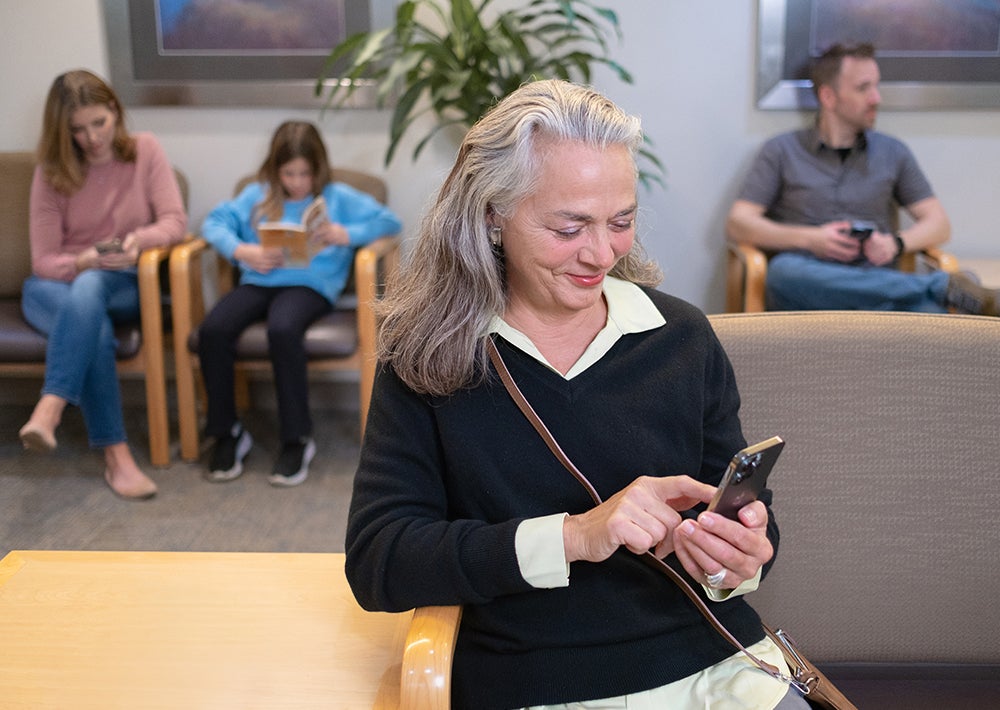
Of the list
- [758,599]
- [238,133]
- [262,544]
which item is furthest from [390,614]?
[238,133]

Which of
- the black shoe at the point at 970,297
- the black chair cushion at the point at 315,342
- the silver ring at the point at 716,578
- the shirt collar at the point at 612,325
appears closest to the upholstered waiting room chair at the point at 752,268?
the black shoe at the point at 970,297

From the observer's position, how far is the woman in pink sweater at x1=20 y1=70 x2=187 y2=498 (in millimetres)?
3523

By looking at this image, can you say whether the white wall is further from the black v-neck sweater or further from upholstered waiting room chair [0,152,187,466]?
the black v-neck sweater

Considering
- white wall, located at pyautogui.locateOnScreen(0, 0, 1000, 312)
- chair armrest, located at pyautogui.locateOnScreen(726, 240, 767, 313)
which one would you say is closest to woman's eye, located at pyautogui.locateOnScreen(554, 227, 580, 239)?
chair armrest, located at pyautogui.locateOnScreen(726, 240, 767, 313)

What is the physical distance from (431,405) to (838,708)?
67 cm

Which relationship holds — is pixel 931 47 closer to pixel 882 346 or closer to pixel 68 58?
pixel 882 346

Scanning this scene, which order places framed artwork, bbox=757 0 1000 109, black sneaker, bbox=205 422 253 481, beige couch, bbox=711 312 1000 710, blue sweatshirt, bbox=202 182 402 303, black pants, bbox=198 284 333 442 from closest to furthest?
1. beige couch, bbox=711 312 1000 710
2. black pants, bbox=198 284 333 442
3. black sneaker, bbox=205 422 253 481
4. blue sweatshirt, bbox=202 182 402 303
5. framed artwork, bbox=757 0 1000 109

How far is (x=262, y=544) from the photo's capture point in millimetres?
3217

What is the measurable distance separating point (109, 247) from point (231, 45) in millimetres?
1013

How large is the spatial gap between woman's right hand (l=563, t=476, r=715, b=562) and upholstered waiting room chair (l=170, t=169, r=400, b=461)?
7.33 ft

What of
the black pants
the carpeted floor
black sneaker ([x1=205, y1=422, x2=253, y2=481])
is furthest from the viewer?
black sneaker ([x1=205, y1=422, x2=253, y2=481])

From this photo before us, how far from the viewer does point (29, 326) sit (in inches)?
144

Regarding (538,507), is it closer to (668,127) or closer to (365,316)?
(365,316)

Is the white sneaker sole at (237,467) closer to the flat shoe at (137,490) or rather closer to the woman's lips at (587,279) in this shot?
the flat shoe at (137,490)
